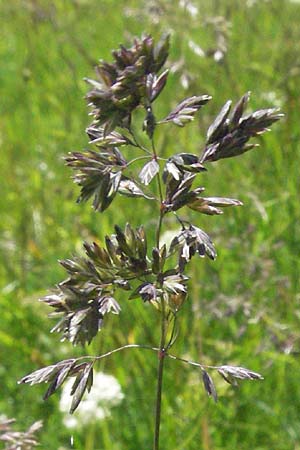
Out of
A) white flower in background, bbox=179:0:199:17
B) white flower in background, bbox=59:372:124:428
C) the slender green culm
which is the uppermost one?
white flower in background, bbox=179:0:199:17

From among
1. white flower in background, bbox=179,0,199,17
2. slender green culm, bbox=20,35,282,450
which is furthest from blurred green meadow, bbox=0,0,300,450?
slender green culm, bbox=20,35,282,450

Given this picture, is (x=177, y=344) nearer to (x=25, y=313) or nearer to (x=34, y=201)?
(x=25, y=313)

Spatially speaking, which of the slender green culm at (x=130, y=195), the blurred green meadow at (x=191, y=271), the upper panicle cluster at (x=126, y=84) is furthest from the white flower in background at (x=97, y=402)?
the upper panicle cluster at (x=126, y=84)

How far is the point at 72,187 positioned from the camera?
10.3 feet

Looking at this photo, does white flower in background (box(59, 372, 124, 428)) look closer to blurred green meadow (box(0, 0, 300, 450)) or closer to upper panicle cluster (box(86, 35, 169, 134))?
blurred green meadow (box(0, 0, 300, 450))

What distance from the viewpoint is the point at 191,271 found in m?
2.33

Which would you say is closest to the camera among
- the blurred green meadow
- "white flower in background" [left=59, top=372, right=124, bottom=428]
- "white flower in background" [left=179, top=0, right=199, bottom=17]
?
"white flower in background" [left=59, top=372, right=124, bottom=428]

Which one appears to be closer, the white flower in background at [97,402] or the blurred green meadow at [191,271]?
the white flower in background at [97,402]

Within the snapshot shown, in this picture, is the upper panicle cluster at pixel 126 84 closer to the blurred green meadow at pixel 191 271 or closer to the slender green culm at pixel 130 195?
the slender green culm at pixel 130 195

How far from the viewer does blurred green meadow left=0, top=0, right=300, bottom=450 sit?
197 centimetres

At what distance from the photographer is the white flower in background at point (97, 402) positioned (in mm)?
1760

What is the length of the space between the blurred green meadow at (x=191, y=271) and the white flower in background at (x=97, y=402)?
0.05m

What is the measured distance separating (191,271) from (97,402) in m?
0.65

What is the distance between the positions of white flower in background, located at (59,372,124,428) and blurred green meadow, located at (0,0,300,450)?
55 mm
